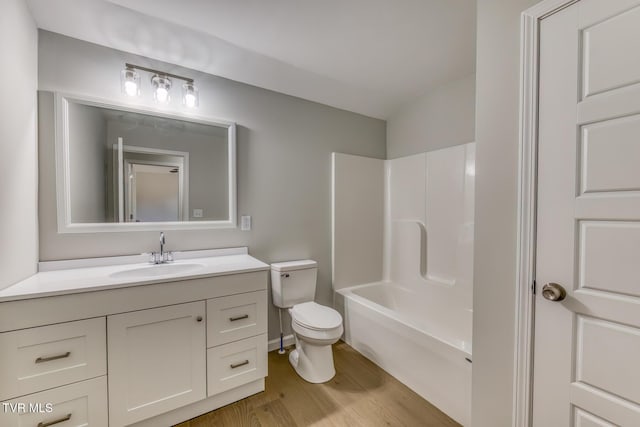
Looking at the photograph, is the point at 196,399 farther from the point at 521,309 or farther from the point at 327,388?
the point at 521,309

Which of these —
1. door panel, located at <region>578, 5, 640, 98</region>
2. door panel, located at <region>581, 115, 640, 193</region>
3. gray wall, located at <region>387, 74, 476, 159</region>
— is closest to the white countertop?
door panel, located at <region>581, 115, 640, 193</region>

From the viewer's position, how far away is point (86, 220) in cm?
163

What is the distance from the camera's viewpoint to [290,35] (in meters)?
1.71

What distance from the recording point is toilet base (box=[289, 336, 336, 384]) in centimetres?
189

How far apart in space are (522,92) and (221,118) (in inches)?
74.9

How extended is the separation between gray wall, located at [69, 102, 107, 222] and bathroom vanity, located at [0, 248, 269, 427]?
1.05 ft

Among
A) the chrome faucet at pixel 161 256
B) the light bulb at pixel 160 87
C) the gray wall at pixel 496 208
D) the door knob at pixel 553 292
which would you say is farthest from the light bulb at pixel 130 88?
the door knob at pixel 553 292

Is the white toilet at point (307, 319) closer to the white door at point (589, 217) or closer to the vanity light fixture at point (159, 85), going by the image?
the white door at point (589, 217)

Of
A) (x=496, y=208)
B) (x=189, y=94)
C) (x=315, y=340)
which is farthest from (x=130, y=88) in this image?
(x=496, y=208)

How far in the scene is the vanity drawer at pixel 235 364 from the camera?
157cm

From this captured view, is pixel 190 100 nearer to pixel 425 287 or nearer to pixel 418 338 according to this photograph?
pixel 418 338

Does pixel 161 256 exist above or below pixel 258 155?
below

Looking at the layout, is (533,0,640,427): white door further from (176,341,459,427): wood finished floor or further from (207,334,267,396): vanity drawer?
(207,334,267,396): vanity drawer

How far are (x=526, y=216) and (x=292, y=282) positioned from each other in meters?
1.67
